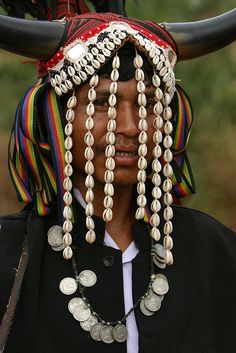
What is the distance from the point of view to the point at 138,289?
3.10 m

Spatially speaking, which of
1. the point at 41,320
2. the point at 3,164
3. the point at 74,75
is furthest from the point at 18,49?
the point at 3,164

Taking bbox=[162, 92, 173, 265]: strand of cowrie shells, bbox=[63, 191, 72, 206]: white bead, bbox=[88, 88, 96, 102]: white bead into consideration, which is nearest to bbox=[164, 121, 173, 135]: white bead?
bbox=[162, 92, 173, 265]: strand of cowrie shells

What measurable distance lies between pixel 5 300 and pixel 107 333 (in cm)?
38

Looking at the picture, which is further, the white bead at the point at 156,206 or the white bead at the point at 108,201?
the white bead at the point at 156,206

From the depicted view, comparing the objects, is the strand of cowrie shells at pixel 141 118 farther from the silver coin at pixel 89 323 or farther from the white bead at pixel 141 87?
the silver coin at pixel 89 323

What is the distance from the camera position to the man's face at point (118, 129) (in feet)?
9.68

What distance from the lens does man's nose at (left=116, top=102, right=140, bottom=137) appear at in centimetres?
294

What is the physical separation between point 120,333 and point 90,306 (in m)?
0.14

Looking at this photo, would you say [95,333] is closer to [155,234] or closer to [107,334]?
[107,334]

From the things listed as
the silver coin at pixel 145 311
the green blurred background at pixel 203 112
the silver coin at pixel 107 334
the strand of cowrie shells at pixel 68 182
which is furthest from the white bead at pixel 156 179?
the green blurred background at pixel 203 112

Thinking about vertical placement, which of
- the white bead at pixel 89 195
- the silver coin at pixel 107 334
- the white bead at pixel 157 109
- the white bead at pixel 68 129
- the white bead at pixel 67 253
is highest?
the white bead at pixel 157 109

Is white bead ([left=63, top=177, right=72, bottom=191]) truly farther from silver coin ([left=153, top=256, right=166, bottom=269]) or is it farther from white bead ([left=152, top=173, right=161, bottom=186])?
silver coin ([left=153, top=256, right=166, bottom=269])

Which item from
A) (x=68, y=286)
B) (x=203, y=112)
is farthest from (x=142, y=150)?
(x=203, y=112)

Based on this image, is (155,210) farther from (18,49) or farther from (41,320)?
(18,49)
